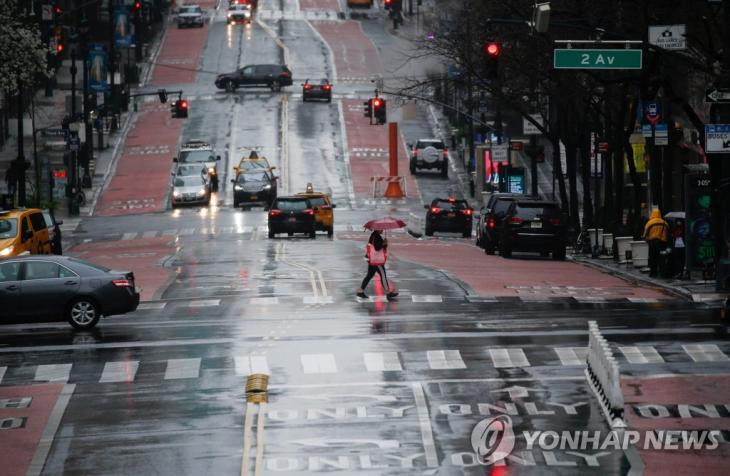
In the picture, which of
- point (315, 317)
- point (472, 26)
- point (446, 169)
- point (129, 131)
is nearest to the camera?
point (315, 317)

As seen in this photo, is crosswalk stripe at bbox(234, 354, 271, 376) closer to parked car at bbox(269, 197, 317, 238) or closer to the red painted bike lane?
the red painted bike lane

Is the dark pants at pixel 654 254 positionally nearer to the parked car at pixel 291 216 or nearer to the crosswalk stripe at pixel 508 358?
the crosswalk stripe at pixel 508 358

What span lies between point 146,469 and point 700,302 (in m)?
18.3

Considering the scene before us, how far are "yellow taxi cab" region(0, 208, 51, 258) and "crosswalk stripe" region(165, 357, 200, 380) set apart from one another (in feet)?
48.2

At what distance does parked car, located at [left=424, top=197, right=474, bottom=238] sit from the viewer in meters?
63.0

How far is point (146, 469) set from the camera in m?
17.9

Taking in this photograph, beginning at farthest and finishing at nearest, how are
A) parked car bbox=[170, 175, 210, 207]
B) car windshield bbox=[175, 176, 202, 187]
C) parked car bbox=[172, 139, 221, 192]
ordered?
parked car bbox=[172, 139, 221, 192]
car windshield bbox=[175, 176, 202, 187]
parked car bbox=[170, 175, 210, 207]

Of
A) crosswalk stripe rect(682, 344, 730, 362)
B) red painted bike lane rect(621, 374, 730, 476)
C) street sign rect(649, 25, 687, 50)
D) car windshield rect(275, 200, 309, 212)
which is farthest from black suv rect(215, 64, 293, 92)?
red painted bike lane rect(621, 374, 730, 476)

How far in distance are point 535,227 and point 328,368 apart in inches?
914

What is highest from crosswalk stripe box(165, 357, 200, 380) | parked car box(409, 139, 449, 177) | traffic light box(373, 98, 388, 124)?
traffic light box(373, 98, 388, 124)

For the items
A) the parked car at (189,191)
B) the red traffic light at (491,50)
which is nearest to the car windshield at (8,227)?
the red traffic light at (491,50)

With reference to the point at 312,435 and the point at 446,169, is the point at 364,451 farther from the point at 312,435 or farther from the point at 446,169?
the point at 446,169

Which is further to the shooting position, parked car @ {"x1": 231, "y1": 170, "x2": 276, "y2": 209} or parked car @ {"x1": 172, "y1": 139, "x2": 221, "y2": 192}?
parked car @ {"x1": 172, "y1": 139, "x2": 221, "y2": 192}

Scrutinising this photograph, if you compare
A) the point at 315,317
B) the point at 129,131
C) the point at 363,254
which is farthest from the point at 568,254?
the point at 129,131
